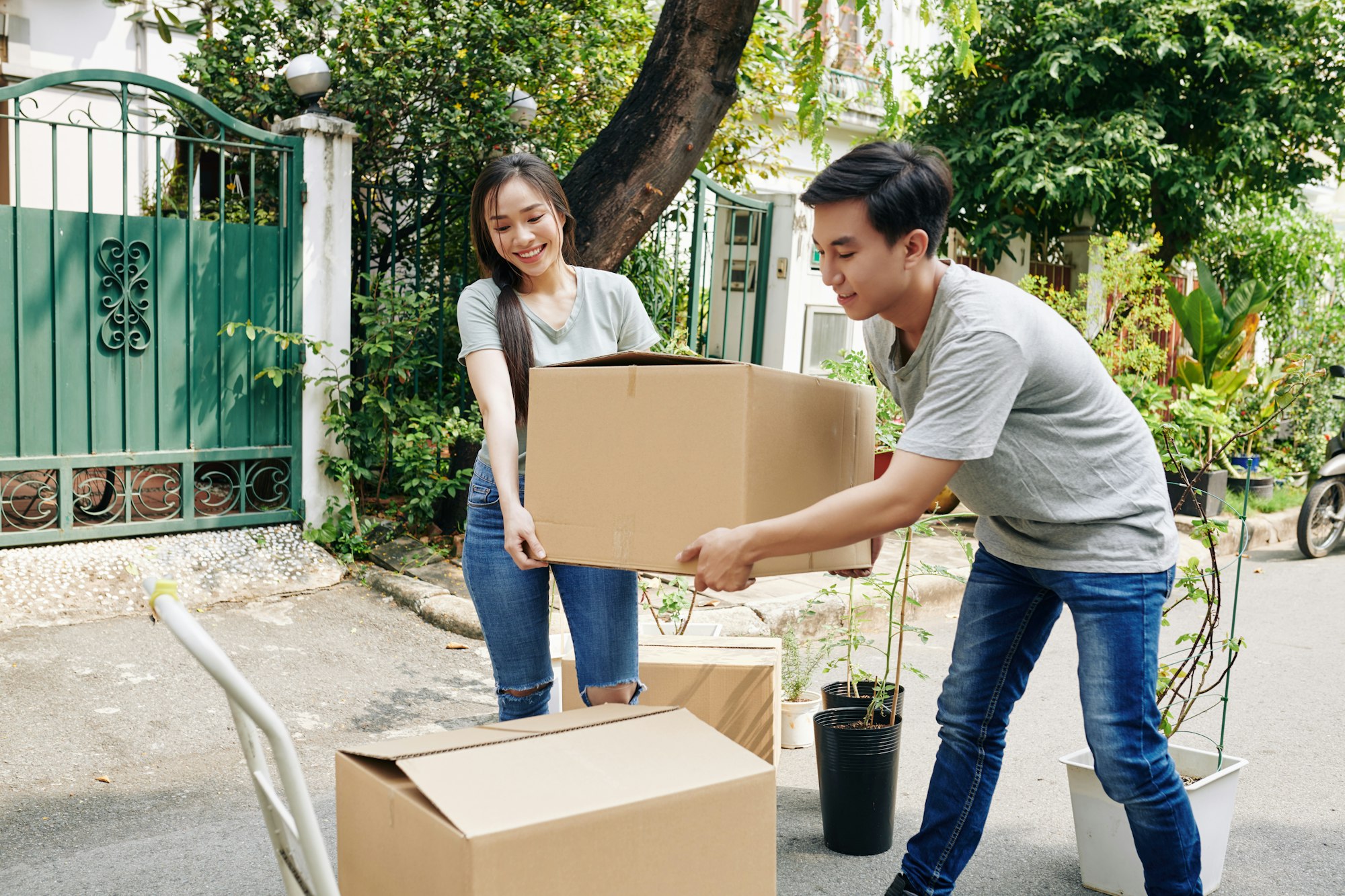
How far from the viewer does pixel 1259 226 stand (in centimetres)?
1162

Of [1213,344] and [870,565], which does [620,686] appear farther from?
[1213,344]

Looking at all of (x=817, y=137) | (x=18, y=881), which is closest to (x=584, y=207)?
(x=817, y=137)

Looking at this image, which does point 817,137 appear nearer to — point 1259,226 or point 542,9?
point 542,9

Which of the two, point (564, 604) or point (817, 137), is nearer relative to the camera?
point (564, 604)

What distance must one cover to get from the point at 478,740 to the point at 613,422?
60 centimetres

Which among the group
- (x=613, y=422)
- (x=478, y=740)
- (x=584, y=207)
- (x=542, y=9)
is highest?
(x=542, y=9)

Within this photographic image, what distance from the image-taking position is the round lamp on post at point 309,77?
5695 mm

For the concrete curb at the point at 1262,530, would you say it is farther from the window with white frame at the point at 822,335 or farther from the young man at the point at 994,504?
the young man at the point at 994,504

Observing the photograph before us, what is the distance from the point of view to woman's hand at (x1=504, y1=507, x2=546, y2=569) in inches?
83.4

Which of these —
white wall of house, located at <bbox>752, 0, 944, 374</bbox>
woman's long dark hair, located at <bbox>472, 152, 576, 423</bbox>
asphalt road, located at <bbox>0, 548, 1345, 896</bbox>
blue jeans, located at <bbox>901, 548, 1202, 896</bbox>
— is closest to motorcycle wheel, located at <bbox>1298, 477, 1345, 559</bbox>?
asphalt road, located at <bbox>0, 548, 1345, 896</bbox>

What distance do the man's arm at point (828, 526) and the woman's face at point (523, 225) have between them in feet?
3.00

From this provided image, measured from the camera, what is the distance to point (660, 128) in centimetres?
500

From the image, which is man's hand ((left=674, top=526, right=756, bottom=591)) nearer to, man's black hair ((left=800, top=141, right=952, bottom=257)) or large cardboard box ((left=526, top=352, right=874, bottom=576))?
large cardboard box ((left=526, top=352, right=874, bottom=576))

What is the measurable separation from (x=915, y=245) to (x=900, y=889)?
58.6 inches
